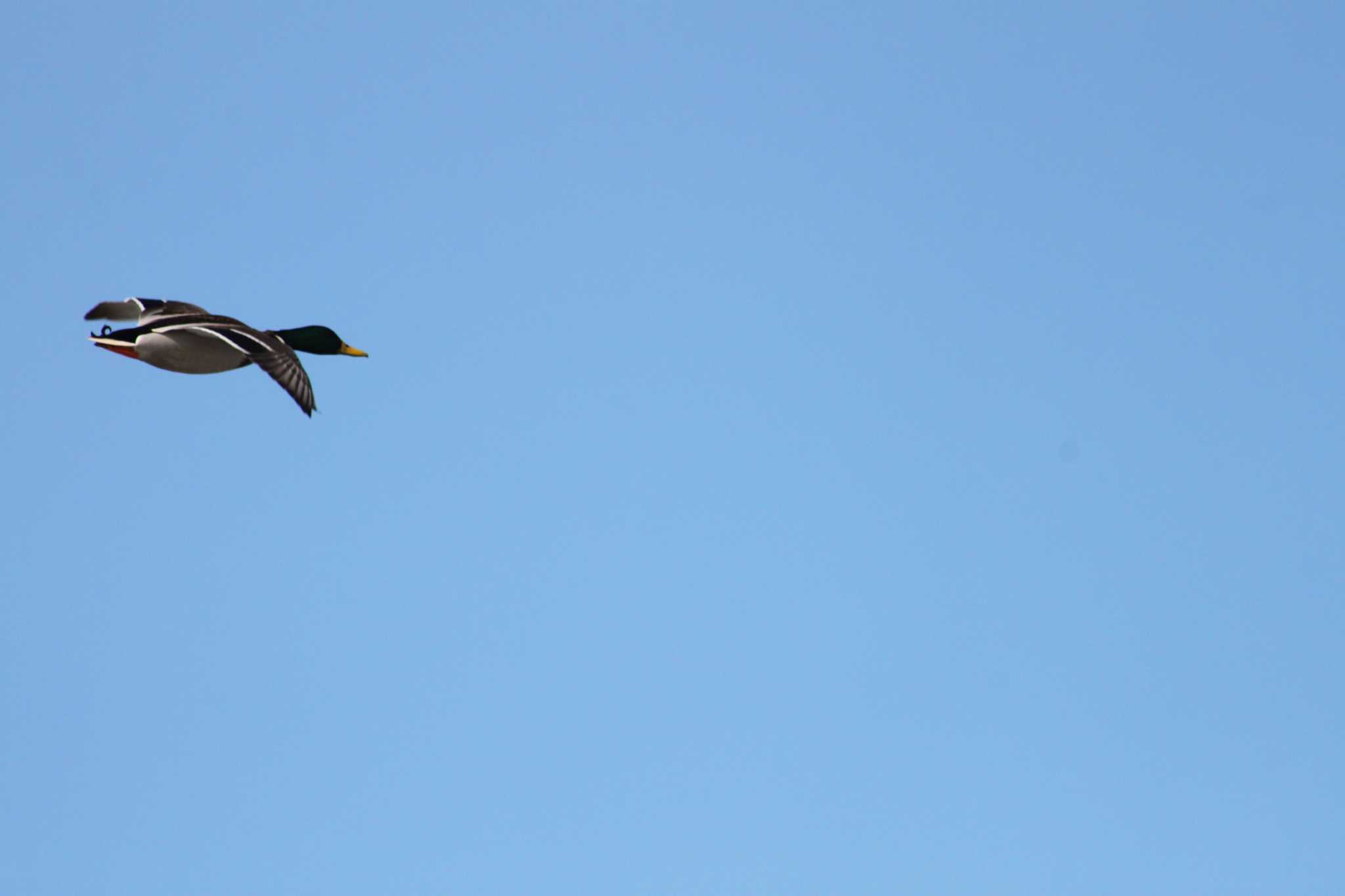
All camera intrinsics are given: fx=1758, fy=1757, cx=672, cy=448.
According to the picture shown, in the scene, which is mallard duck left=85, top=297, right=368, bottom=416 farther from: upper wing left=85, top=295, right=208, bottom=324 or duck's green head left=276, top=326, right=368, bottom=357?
duck's green head left=276, top=326, right=368, bottom=357

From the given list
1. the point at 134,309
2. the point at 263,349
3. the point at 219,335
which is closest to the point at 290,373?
the point at 263,349

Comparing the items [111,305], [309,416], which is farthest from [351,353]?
[309,416]

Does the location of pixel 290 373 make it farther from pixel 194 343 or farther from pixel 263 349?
pixel 194 343

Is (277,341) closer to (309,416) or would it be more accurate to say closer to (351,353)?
(309,416)

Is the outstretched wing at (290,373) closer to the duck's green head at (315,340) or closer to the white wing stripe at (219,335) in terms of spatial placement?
the white wing stripe at (219,335)

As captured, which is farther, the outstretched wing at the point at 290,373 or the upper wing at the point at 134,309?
the upper wing at the point at 134,309

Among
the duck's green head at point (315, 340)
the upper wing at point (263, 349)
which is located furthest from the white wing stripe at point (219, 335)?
the duck's green head at point (315, 340)

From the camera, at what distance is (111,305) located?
121 ft

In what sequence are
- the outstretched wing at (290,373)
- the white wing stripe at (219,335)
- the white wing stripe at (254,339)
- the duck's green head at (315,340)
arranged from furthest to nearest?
the duck's green head at (315,340) < the white wing stripe at (219,335) < the white wing stripe at (254,339) < the outstretched wing at (290,373)

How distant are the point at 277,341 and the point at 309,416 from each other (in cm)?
310

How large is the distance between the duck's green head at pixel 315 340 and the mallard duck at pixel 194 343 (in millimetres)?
4410

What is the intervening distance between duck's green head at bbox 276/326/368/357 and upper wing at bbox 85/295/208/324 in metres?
4.39

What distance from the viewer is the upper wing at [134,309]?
36.5 metres

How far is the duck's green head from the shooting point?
4116cm
